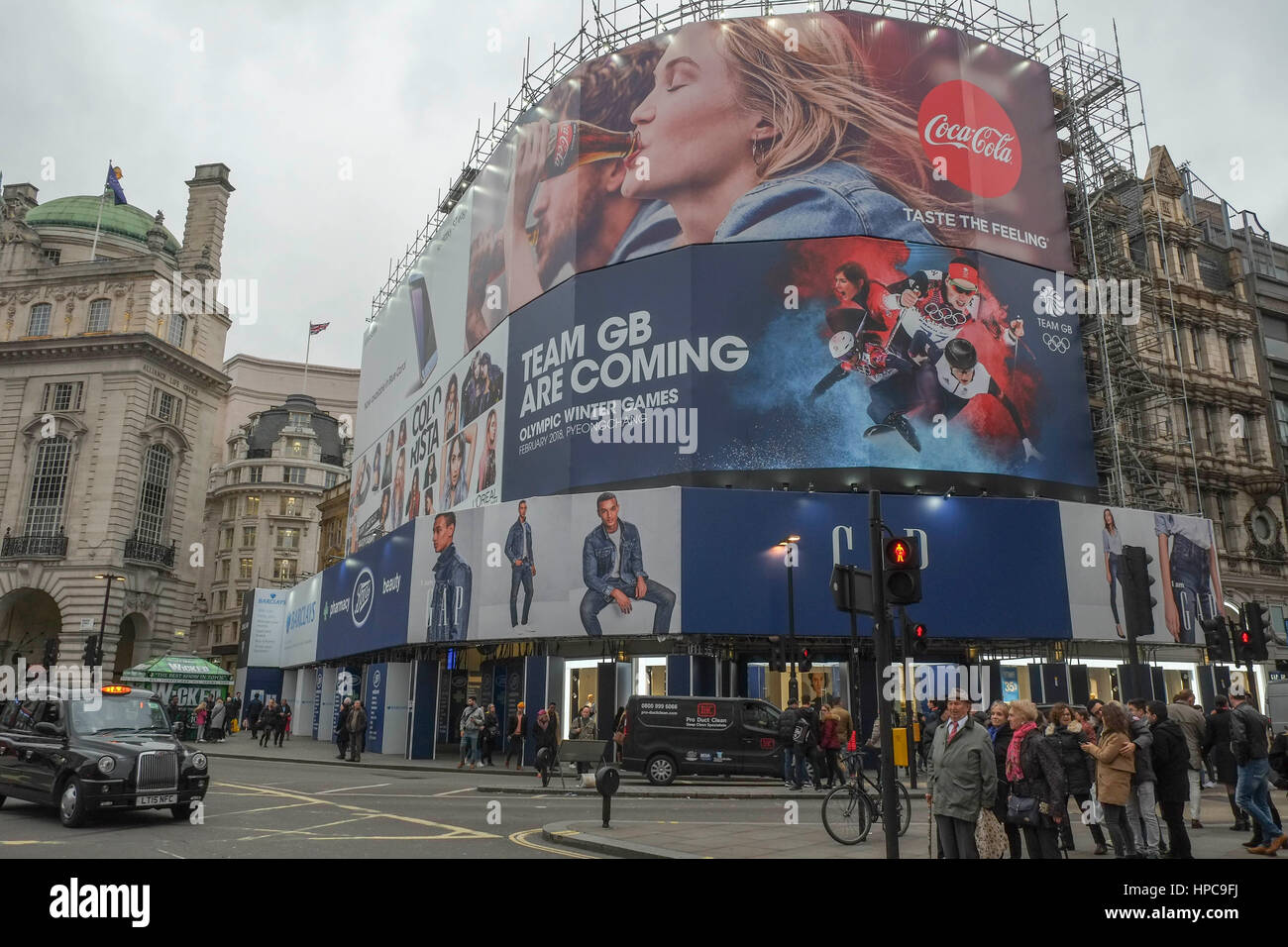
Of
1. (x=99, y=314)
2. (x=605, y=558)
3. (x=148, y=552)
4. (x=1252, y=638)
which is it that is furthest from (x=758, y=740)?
(x=99, y=314)

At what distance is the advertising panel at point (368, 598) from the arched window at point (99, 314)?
82.8 ft

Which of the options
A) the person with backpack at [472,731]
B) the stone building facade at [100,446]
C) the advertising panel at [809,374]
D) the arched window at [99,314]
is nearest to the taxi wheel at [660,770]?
the person with backpack at [472,731]

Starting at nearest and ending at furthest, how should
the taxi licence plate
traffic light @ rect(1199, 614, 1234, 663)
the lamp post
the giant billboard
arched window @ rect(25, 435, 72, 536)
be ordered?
the taxi licence plate < traffic light @ rect(1199, 614, 1234, 663) < the lamp post < the giant billboard < arched window @ rect(25, 435, 72, 536)

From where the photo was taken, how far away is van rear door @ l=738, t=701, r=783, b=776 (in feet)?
74.3

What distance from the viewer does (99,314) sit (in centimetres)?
5872

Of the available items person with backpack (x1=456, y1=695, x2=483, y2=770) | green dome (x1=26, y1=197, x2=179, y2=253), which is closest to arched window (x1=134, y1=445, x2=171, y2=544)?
green dome (x1=26, y1=197, x2=179, y2=253)

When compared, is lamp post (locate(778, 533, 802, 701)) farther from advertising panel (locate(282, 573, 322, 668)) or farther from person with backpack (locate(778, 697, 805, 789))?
advertising panel (locate(282, 573, 322, 668))

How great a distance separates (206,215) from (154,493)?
19635 mm

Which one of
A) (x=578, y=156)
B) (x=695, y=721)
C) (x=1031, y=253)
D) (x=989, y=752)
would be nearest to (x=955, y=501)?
(x=1031, y=253)

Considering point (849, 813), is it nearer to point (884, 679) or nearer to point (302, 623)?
point (884, 679)

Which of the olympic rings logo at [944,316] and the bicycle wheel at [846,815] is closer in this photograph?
the bicycle wheel at [846,815]

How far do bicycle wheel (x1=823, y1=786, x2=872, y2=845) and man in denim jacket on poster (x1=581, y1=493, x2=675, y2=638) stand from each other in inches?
637

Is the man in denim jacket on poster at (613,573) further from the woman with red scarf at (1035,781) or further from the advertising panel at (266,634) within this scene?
the advertising panel at (266,634)

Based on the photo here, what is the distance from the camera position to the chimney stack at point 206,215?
63.9 metres
